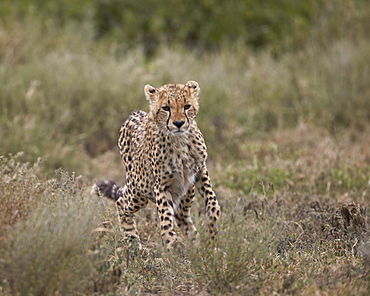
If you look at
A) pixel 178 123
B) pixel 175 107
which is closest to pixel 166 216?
pixel 178 123

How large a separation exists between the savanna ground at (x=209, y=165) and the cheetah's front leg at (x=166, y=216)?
0.14 m

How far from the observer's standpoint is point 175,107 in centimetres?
480

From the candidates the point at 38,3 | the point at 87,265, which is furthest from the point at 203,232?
the point at 38,3

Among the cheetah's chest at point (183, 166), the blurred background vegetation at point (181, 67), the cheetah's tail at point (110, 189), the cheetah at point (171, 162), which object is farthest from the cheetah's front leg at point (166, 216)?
the blurred background vegetation at point (181, 67)

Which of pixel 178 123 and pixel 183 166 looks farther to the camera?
pixel 183 166

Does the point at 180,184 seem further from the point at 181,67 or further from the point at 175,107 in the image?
the point at 181,67

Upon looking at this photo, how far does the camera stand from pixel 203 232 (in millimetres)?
4082

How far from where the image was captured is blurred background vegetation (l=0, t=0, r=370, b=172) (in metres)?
9.18

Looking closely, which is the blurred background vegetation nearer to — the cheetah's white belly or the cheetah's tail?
the cheetah's tail

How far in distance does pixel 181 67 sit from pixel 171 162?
595cm

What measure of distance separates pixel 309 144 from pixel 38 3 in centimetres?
669

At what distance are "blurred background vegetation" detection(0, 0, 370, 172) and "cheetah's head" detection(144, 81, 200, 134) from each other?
300 centimetres

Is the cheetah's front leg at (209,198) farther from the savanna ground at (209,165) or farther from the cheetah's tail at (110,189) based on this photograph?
the cheetah's tail at (110,189)

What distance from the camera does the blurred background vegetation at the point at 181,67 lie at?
9.18m
